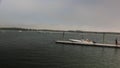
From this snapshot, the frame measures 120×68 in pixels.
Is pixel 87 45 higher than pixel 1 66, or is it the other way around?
pixel 1 66

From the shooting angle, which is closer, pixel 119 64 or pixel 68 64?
pixel 68 64

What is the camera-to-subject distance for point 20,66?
5603 cm

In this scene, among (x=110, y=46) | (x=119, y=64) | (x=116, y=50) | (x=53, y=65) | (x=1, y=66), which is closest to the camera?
Result: (x=1, y=66)

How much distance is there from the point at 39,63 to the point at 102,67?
38.6 ft

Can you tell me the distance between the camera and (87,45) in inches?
4227

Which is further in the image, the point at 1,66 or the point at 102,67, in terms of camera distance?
the point at 102,67

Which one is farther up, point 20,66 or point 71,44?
point 20,66

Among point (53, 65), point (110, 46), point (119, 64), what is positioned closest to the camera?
point (53, 65)

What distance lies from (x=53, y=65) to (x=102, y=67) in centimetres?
900

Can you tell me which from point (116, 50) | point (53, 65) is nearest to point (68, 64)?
point (53, 65)

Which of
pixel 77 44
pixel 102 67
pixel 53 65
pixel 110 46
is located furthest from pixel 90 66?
pixel 77 44

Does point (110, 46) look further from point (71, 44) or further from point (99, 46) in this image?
point (71, 44)

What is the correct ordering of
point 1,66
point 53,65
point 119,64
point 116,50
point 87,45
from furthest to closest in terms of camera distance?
1. point 87,45
2. point 116,50
3. point 119,64
4. point 53,65
5. point 1,66

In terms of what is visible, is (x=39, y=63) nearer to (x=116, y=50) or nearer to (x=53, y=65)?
(x=53, y=65)
